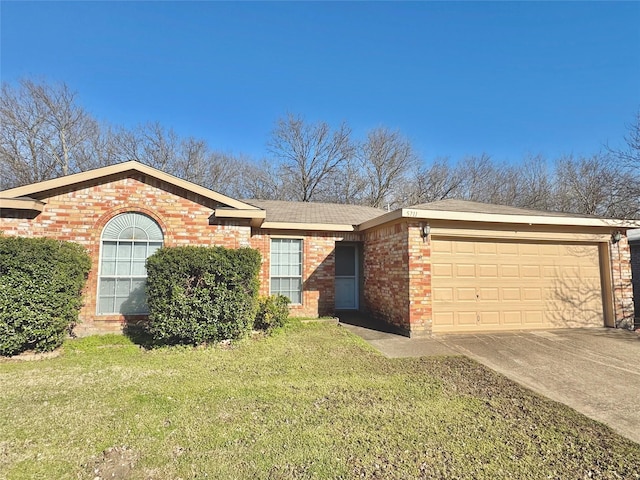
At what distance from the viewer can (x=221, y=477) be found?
8.04 feet

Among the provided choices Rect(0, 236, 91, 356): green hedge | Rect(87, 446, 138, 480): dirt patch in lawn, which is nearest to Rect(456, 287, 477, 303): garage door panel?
Rect(87, 446, 138, 480): dirt patch in lawn

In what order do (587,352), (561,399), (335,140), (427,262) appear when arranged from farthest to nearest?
(335,140) < (427,262) < (587,352) < (561,399)

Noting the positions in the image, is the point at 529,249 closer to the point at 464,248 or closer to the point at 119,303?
the point at 464,248

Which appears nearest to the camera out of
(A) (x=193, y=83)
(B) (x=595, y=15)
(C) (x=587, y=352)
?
(C) (x=587, y=352)

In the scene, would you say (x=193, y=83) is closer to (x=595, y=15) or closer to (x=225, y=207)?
(x=225, y=207)

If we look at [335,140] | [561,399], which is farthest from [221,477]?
[335,140]

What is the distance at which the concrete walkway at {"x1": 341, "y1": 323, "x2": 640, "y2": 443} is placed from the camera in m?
3.79

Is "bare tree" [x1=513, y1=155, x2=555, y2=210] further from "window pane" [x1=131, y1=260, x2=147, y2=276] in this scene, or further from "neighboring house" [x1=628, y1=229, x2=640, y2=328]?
"window pane" [x1=131, y1=260, x2=147, y2=276]

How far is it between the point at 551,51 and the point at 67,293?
13.7m

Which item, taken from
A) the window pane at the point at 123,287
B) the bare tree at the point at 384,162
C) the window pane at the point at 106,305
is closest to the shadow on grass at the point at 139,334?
the window pane at the point at 106,305

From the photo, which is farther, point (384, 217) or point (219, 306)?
point (384, 217)

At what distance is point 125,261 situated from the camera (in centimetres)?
743

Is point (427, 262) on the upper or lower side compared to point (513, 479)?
upper

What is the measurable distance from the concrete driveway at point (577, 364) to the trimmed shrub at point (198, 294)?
174 inches
